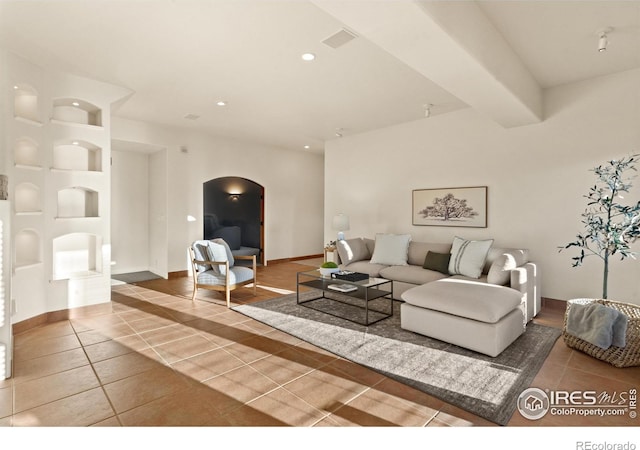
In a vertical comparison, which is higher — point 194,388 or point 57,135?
point 57,135

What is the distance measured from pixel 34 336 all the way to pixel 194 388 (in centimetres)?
226

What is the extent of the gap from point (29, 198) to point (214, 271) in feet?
7.45

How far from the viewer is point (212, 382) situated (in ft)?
7.92

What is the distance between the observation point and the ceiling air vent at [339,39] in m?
2.90

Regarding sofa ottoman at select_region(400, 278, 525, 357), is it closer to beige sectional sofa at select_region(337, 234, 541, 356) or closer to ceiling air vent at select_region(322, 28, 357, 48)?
beige sectional sofa at select_region(337, 234, 541, 356)

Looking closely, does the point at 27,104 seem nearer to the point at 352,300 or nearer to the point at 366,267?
the point at 352,300

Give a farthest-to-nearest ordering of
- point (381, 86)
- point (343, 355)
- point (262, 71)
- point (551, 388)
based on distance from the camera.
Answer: point (381, 86) → point (262, 71) → point (343, 355) → point (551, 388)

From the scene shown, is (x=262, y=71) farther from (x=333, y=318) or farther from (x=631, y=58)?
(x=631, y=58)

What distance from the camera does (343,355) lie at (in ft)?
9.41

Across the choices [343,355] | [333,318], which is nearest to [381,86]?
[333,318]

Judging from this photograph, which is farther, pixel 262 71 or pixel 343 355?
pixel 262 71

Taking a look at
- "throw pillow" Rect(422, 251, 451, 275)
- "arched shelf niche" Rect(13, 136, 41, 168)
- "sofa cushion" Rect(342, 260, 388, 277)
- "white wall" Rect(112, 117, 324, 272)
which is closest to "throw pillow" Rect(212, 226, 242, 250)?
"white wall" Rect(112, 117, 324, 272)

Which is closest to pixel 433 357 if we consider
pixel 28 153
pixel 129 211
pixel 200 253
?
pixel 200 253

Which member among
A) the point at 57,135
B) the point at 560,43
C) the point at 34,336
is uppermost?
the point at 560,43
